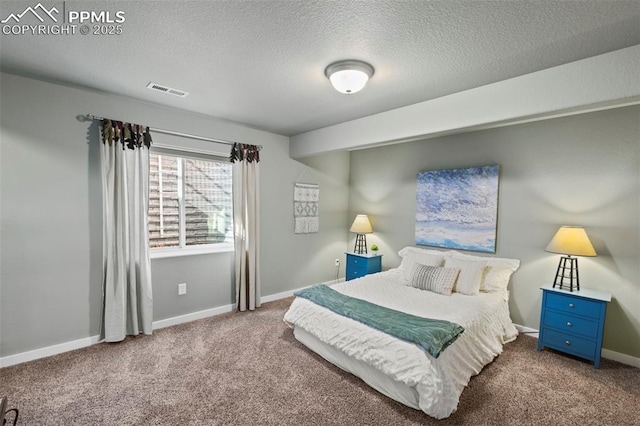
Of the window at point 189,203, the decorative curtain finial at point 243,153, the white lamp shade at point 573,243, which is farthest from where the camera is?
the decorative curtain finial at point 243,153

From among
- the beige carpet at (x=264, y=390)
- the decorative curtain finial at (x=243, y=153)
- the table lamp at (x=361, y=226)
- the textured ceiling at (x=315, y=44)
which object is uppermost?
the textured ceiling at (x=315, y=44)

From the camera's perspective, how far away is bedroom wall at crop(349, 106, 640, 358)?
8.56ft

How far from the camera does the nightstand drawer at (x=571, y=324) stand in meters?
2.50

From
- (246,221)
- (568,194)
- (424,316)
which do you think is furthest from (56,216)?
(568,194)

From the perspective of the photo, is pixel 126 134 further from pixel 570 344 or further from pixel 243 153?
pixel 570 344

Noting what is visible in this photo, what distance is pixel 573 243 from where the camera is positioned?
103 inches

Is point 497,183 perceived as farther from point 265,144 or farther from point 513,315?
point 265,144

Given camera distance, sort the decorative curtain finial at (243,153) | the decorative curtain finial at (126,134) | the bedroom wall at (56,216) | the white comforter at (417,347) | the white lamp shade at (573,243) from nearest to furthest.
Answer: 1. the white comforter at (417,347)
2. the bedroom wall at (56,216)
3. the white lamp shade at (573,243)
4. the decorative curtain finial at (126,134)
5. the decorative curtain finial at (243,153)

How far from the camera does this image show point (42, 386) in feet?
7.16

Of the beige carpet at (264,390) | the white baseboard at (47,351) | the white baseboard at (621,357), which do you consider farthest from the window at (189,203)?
the white baseboard at (621,357)

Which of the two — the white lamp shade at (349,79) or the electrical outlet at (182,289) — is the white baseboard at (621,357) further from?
the electrical outlet at (182,289)

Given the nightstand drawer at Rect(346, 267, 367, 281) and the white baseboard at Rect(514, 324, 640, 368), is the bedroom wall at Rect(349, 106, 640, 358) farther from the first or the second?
the nightstand drawer at Rect(346, 267, 367, 281)

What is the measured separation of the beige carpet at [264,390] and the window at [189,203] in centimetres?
121

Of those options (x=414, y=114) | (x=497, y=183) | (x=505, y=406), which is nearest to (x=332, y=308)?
(x=505, y=406)
